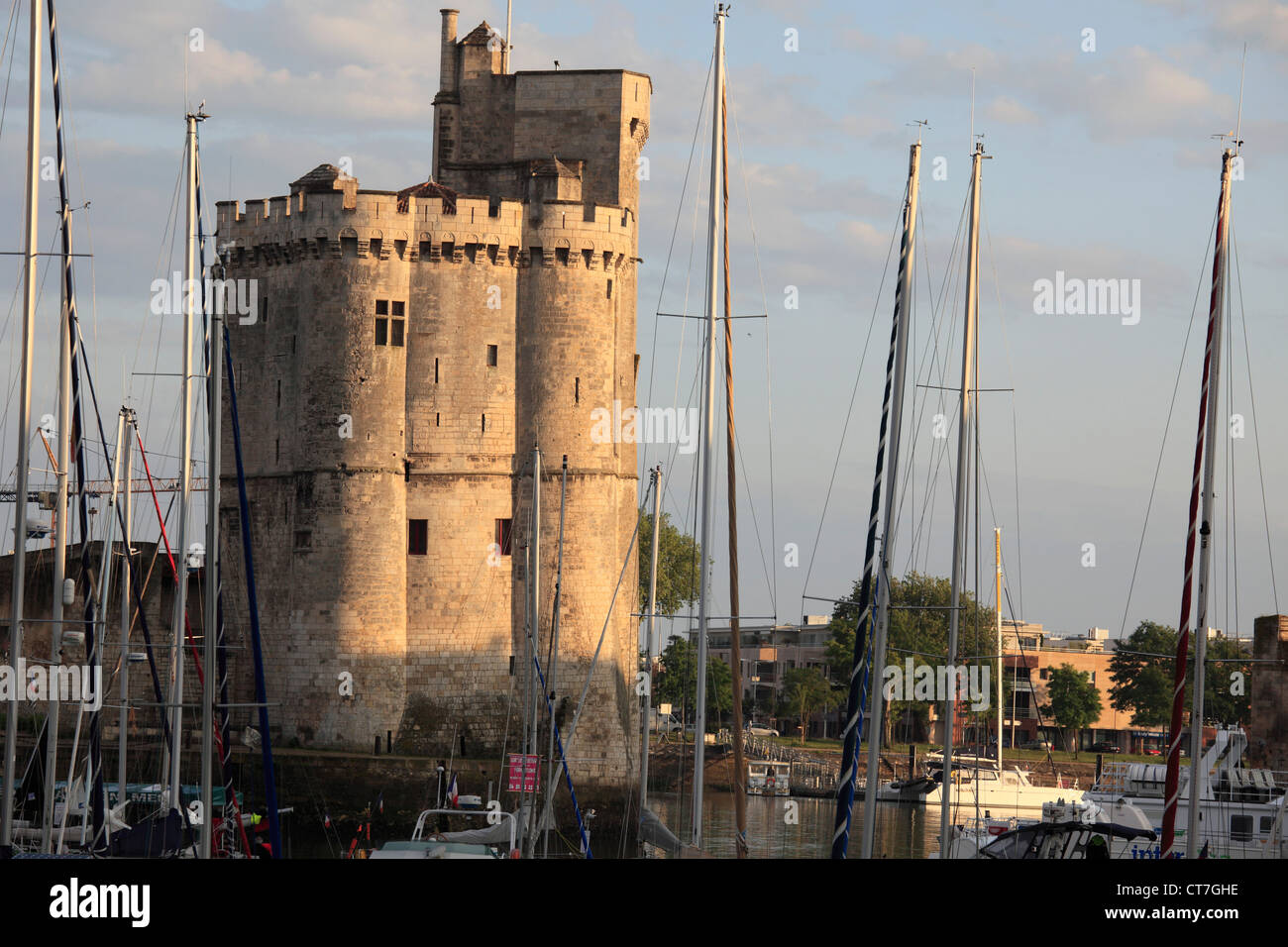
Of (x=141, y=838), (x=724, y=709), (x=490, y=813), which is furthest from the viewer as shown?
(x=724, y=709)

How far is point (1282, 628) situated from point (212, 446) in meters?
28.6

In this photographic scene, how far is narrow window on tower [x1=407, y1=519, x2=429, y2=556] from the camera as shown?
48.1m

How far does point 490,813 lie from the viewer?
39.2 metres

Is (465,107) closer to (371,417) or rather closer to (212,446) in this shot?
(371,417)

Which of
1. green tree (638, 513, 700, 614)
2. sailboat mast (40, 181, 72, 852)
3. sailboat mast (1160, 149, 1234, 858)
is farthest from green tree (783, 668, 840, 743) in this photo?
sailboat mast (40, 181, 72, 852)

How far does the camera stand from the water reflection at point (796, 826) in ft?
171

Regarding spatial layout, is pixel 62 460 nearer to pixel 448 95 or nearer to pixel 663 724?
pixel 448 95

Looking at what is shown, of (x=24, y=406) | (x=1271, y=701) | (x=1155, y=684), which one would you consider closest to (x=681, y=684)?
(x=1155, y=684)

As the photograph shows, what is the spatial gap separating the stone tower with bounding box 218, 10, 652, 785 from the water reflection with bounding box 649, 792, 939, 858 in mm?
6549

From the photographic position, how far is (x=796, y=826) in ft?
201

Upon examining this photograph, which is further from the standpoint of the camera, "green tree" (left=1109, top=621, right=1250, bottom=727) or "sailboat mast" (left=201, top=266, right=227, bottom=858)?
"green tree" (left=1109, top=621, right=1250, bottom=727)

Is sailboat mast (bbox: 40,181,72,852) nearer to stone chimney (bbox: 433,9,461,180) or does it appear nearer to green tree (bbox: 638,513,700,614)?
stone chimney (bbox: 433,9,461,180)
